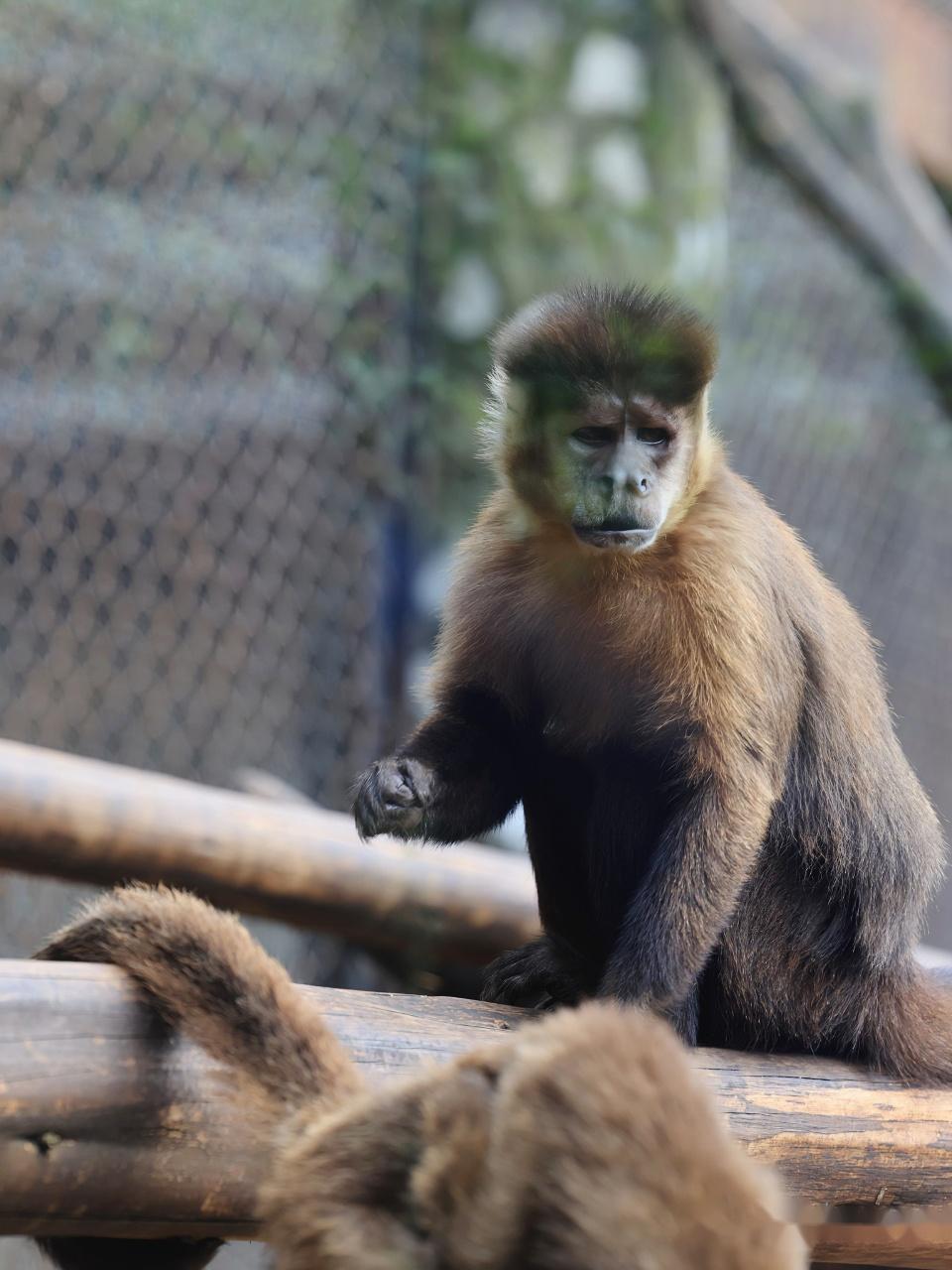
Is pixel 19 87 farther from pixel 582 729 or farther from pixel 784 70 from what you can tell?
pixel 784 70

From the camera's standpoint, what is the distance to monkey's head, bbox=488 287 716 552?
118 inches

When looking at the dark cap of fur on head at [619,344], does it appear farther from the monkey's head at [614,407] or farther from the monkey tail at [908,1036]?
the monkey tail at [908,1036]

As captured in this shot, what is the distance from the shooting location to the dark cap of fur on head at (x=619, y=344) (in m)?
3.01

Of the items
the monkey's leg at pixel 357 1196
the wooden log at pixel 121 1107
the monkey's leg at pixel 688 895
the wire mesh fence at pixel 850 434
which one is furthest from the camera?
the wire mesh fence at pixel 850 434

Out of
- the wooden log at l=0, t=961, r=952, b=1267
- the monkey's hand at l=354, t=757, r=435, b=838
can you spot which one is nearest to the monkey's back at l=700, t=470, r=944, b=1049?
the wooden log at l=0, t=961, r=952, b=1267

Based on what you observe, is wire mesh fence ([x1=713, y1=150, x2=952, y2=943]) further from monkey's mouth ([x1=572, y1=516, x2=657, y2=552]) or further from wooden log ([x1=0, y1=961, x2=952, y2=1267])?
wooden log ([x1=0, y1=961, x2=952, y2=1267])

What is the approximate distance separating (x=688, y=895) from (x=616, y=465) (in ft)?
2.85

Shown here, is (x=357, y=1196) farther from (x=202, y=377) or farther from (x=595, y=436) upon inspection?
(x=202, y=377)

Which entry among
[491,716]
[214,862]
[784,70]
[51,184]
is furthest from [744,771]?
[784,70]

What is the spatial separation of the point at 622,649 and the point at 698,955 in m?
0.65

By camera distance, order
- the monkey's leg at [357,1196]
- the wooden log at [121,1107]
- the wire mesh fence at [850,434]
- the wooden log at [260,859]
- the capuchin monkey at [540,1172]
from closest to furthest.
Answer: the capuchin monkey at [540,1172] < the monkey's leg at [357,1196] < the wooden log at [121,1107] < the wooden log at [260,859] < the wire mesh fence at [850,434]

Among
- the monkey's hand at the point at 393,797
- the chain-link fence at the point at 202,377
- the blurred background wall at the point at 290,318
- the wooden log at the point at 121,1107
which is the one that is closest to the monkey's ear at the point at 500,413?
the monkey's hand at the point at 393,797

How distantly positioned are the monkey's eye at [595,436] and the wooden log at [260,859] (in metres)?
1.76

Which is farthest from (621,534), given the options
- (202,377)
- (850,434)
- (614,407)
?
(850,434)
